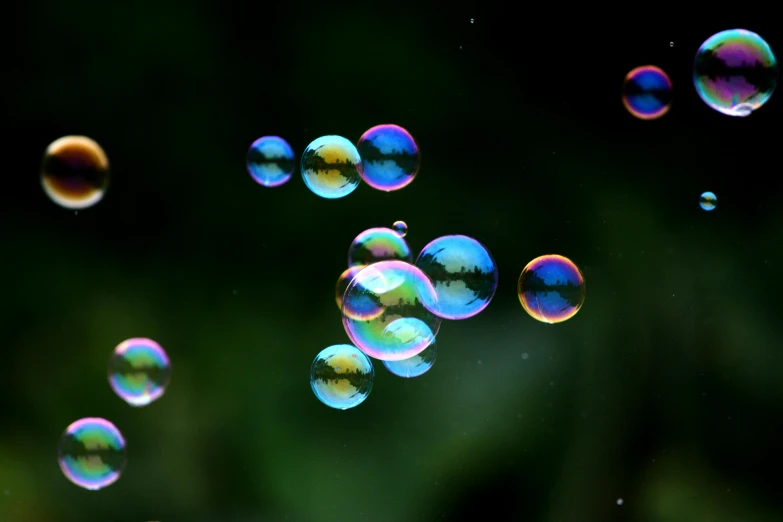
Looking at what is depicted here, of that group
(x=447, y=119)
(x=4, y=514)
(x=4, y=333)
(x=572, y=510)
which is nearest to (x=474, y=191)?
(x=447, y=119)

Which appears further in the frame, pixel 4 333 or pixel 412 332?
pixel 4 333

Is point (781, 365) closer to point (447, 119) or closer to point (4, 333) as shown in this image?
point (447, 119)

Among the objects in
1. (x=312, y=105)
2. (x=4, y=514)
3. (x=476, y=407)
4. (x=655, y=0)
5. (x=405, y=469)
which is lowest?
(x=4, y=514)

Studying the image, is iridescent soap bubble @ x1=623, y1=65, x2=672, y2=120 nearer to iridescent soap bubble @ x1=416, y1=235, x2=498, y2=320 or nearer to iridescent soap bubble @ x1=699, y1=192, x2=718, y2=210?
iridescent soap bubble @ x1=699, y1=192, x2=718, y2=210

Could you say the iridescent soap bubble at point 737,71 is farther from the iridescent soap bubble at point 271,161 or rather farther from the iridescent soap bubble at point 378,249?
the iridescent soap bubble at point 271,161

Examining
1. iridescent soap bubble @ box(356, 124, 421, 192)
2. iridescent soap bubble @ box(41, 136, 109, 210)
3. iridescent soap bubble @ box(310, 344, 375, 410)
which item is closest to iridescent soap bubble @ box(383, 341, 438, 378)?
iridescent soap bubble @ box(310, 344, 375, 410)

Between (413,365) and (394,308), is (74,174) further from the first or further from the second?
(413,365)
